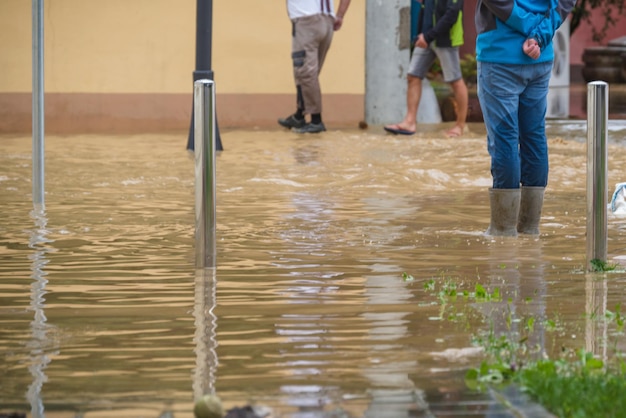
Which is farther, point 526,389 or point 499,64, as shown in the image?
point 499,64

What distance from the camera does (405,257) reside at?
23.4ft

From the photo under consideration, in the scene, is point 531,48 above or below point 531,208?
above

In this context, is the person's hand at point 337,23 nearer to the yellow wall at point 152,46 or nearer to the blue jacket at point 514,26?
the yellow wall at point 152,46

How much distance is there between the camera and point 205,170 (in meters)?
6.63

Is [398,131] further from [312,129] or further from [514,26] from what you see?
[514,26]

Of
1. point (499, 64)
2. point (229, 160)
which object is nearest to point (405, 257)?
point (499, 64)

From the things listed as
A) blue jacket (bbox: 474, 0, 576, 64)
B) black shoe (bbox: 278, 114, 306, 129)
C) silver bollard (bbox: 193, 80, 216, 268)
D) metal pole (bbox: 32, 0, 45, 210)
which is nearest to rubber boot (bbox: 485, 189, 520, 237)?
blue jacket (bbox: 474, 0, 576, 64)

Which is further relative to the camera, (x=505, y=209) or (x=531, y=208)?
(x=531, y=208)

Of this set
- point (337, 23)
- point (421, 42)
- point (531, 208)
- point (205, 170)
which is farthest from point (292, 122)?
point (205, 170)

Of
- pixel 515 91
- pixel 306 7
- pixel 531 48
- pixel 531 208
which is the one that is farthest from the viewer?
pixel 306 7

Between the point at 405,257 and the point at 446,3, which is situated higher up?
the point at 446,3

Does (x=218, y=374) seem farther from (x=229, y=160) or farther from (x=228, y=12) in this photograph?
(x=228, y=12)

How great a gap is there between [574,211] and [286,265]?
3.05m

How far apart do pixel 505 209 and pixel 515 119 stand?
0.52 metres
